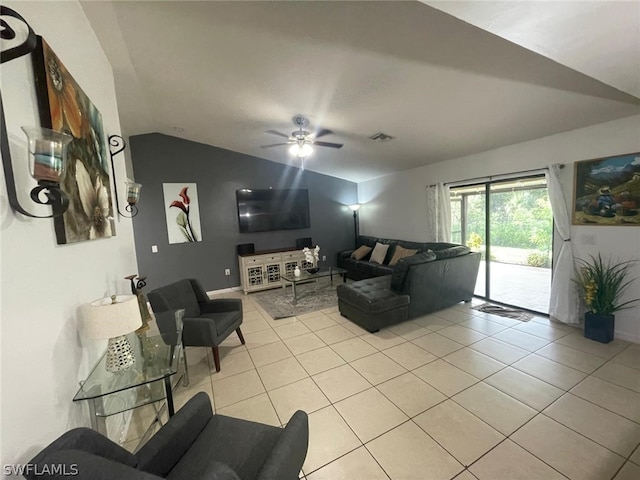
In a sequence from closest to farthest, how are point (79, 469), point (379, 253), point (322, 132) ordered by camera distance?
point (79, 469), point (322, 132), point (379, 253)

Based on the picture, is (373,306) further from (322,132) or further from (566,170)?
(566,170)

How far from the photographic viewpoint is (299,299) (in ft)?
14.9

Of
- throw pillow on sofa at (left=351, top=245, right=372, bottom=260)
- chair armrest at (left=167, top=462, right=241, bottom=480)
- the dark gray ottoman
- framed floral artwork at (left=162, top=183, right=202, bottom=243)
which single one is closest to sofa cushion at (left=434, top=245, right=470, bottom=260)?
the dark gray ottoman

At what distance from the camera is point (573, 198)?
300cm

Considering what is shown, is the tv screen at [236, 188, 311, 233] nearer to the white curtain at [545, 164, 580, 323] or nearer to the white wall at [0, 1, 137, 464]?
the white wall at [0, 1, 137, 464]

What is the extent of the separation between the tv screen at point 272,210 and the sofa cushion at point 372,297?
2534 millimetres

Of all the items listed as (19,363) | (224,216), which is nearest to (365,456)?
(19,363)

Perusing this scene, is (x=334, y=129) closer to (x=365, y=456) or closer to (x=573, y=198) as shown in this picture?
(x=573, y=198)

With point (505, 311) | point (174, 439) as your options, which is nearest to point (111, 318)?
point (174, 439)

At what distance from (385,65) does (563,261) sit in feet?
10.0

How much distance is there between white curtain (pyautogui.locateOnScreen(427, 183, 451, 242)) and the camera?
14.5 ft

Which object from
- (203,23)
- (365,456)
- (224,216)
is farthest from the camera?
(224,216)

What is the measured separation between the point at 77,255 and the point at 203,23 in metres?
1.82

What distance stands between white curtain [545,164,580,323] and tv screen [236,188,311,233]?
422 cm
